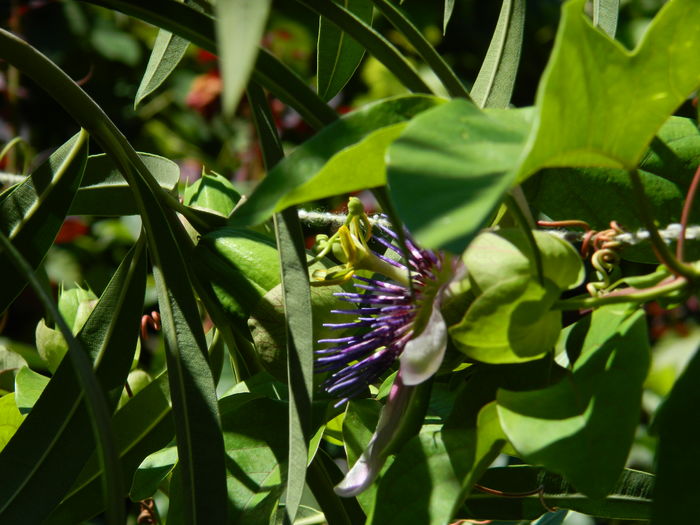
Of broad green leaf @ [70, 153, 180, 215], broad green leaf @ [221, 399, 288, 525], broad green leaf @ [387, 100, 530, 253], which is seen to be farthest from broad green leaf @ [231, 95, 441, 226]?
broad green leaf @ [70, 153, 180, 215]

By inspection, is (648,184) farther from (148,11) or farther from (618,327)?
(148,11)

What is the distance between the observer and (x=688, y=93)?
1.22 ft

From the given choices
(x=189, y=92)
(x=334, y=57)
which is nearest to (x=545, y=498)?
(x=334, y=57)

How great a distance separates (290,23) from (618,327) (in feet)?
7.03

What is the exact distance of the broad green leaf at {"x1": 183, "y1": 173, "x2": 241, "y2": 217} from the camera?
2.18ft

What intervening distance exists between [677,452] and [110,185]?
0.51 m

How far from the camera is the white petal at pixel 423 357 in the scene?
16.0 inches

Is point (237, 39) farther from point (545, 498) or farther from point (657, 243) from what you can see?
point (545, 498)

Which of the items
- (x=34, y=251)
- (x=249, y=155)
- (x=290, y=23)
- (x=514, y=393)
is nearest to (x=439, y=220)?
(x=514, y=393)

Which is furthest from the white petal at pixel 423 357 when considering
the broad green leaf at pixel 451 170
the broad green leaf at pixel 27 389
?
the broad green leaf at pixel 27 389

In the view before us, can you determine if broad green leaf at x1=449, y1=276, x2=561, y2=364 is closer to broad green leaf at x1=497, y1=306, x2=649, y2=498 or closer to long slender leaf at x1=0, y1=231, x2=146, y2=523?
broad green leaf at x1=497, y1=306, x2=649, y2=498

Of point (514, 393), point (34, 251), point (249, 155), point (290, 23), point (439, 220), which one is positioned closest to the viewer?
point (439, 220)

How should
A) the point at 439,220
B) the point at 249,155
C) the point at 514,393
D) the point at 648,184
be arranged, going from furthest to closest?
the point at 249,155 < the point at 648,184 < the point at 514,393 < the point at 439,220

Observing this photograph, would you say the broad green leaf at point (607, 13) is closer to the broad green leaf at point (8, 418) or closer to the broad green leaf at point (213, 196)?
the broad green leaf at point (213, 196)
